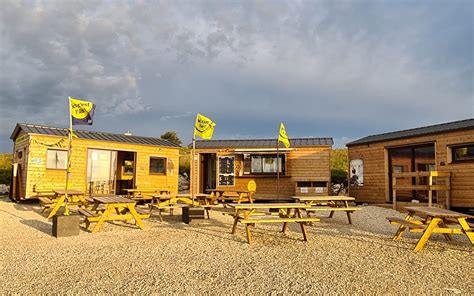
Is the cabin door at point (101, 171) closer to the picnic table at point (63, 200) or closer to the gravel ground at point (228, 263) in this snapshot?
the picnic table at point (63, 200)

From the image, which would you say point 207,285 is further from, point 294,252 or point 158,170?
point 158,170

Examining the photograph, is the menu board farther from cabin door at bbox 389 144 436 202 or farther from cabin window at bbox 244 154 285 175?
cabin door at bbox 389 144 436 202

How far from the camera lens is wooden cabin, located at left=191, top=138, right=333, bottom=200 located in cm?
1534

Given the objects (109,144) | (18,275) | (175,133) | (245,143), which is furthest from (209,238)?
(175,133)

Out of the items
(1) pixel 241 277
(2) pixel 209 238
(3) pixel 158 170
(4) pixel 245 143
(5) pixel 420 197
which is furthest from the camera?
(4) pixel 245 143

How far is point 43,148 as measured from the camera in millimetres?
12711

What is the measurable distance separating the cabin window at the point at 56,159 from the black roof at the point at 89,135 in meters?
0.70

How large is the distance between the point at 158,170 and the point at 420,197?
11.7m

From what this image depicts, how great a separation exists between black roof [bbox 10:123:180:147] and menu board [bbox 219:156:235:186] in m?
2.64

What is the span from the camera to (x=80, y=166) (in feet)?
44.4

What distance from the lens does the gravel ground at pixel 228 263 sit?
3.69 metres

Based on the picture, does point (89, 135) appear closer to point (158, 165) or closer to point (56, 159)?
point (56, 159)

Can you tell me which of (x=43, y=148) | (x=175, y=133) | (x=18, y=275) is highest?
(x=175, y=133)

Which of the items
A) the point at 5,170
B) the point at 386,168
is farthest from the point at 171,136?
the point at 386,168
